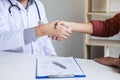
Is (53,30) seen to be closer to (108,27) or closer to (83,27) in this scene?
(83,27)

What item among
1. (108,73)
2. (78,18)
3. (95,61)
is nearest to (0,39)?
(95,61)

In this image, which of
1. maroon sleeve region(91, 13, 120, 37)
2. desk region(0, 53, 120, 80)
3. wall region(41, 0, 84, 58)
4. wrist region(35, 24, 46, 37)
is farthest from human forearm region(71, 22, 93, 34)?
wall region(41, 0, 84, 58)

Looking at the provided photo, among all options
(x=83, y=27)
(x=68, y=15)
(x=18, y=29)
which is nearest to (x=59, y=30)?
(x=83, y=27)

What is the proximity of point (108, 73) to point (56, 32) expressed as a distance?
0.66 meters


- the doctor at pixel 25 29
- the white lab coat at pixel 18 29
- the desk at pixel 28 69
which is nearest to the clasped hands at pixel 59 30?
the doctor at pixel 25 29

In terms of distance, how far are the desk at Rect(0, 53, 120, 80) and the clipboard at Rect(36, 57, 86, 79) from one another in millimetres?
28

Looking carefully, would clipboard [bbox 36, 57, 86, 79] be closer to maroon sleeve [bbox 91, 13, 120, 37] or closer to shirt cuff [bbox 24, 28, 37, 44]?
shirt cuff [bbox 24, 28, 37, 44]

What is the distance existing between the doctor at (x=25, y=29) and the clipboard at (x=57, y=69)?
30 centimetres

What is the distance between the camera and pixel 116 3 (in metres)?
2.49

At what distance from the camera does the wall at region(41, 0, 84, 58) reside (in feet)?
8.84

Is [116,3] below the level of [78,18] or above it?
above

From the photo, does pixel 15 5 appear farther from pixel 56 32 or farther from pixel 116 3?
pixel 116 3

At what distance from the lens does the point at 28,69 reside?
1.10 metres

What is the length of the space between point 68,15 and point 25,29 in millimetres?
1319
